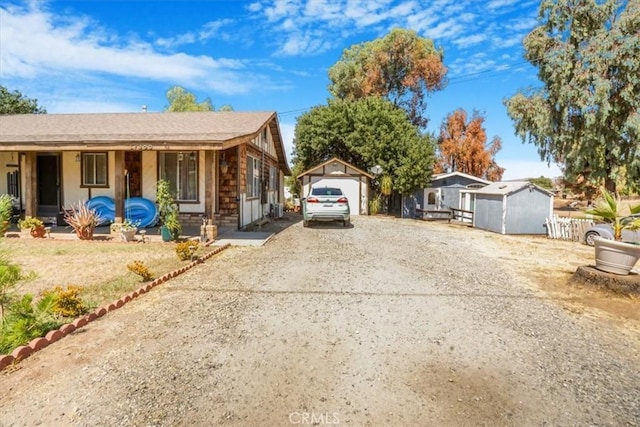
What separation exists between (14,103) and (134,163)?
28111mm

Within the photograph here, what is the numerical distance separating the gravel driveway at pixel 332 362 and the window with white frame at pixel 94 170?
8767 millimetres

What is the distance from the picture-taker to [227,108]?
46.2 metres

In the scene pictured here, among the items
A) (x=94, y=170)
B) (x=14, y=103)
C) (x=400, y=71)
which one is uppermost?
(x=400, y=71)

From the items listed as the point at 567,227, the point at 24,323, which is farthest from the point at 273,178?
the point at 24,323

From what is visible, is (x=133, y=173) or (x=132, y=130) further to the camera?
(x=132, y=130)

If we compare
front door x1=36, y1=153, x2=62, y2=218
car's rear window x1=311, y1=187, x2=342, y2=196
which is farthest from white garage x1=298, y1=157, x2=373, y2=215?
front door x1=36, y1=153, x2=62, y2=218

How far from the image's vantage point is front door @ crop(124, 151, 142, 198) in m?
12.9

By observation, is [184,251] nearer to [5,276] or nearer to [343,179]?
[5,276]

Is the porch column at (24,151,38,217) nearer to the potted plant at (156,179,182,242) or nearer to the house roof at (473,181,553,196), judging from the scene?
the potted plant at (156,179,182,242)

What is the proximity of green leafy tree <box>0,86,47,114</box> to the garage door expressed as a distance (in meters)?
27.4

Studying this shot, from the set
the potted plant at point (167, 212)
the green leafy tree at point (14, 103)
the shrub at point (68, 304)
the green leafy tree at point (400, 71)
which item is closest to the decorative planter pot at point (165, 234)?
the potted plant at point (167, 212)

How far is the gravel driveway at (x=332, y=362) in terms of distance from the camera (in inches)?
112

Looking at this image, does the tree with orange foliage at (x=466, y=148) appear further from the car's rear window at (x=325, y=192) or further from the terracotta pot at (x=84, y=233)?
the terracotta pot at (x=84, y=233)

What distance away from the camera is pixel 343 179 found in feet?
77.7
